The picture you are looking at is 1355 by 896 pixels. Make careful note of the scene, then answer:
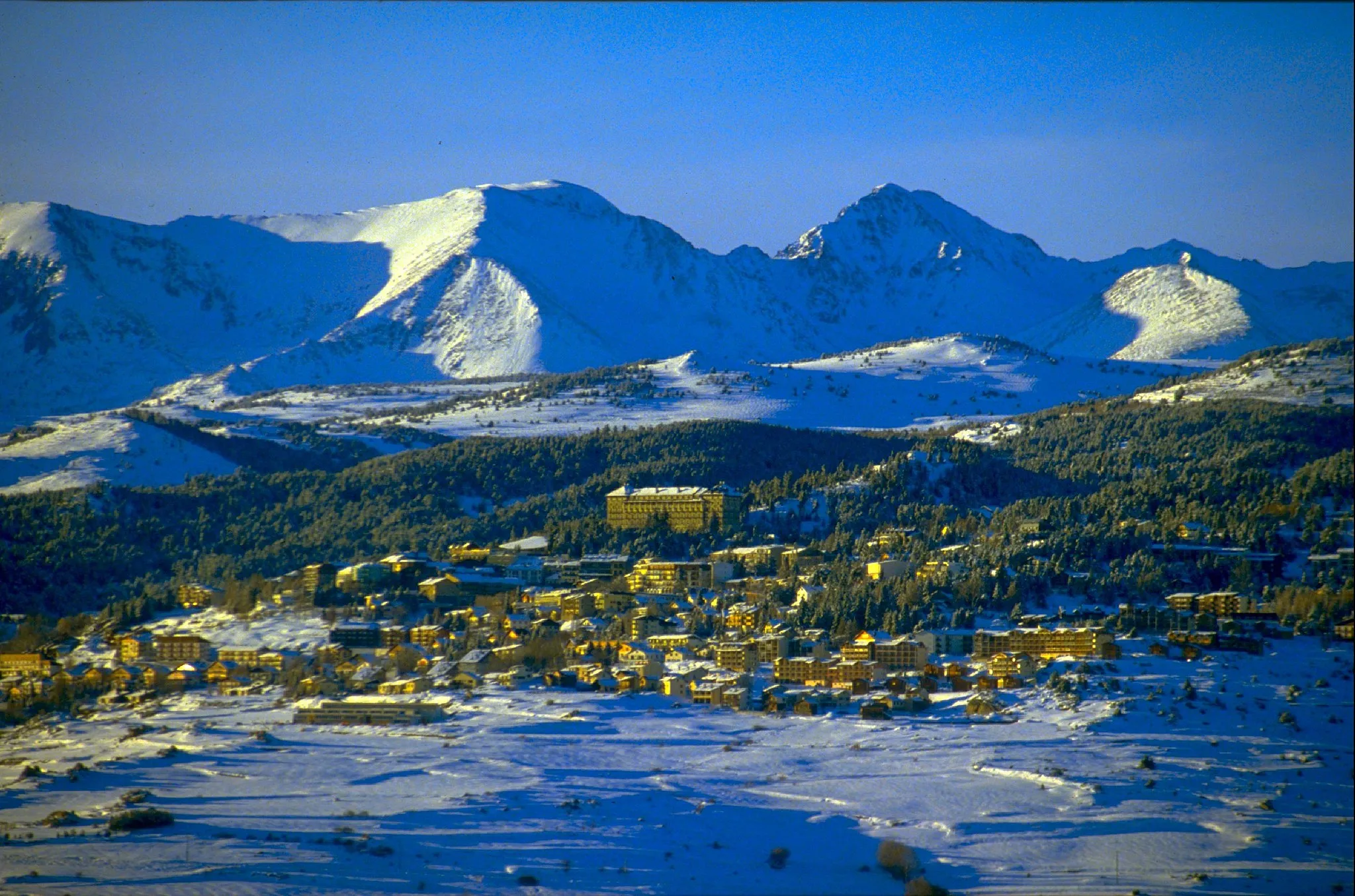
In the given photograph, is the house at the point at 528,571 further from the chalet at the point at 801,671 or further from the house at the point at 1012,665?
the house at the point at 1012,665

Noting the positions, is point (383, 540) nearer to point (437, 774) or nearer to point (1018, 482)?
point (1018, 482)

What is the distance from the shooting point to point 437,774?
2093 inches

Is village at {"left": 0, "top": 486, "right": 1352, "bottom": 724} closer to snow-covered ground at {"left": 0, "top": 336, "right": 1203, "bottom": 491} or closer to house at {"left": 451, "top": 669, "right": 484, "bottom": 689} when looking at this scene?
house at {"left": 451, "top": 669, "right": 484, "bottom": 689}

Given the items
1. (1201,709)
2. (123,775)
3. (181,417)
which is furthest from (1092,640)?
(181,417)

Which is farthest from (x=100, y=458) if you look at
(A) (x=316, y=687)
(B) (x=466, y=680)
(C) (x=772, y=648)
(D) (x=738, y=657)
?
(D) (x=738, y=657)

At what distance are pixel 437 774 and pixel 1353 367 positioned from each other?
3138 inches

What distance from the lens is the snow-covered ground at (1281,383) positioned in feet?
362

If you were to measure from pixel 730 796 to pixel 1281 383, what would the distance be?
264 feet

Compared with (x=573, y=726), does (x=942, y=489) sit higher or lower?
higher

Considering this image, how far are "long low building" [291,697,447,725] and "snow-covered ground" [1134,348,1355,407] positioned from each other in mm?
61367

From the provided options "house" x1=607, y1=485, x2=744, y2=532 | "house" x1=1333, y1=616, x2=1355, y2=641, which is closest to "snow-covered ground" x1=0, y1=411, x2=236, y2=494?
"house" x1=607, y1=485, x2=744, y2=532

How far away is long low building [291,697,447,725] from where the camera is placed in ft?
205

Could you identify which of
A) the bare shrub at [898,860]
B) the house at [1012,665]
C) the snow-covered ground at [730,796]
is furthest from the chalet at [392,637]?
the bare shrub at [898,860]

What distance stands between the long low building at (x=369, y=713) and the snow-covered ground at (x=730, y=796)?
86 cm
